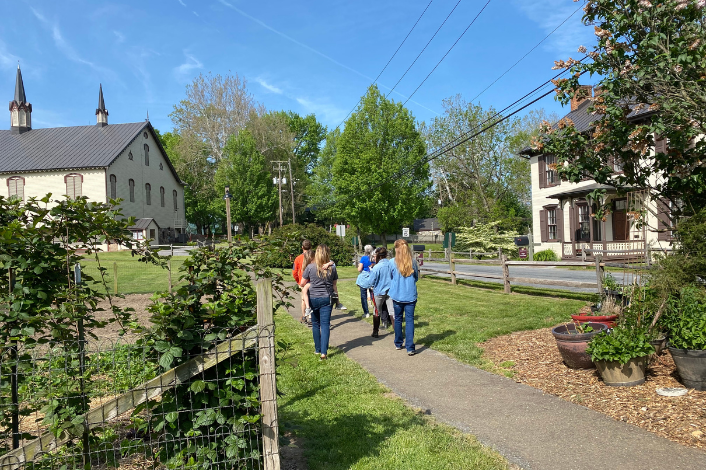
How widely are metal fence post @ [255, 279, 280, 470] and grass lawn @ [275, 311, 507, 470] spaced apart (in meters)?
0.37

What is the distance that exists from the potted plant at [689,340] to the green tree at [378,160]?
37698 millimetres

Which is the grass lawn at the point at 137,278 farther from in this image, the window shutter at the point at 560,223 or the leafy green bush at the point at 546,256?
the window shutter at the point at 560,223

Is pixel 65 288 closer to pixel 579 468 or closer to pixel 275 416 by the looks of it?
pixel 275 416

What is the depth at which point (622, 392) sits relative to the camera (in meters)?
6.02

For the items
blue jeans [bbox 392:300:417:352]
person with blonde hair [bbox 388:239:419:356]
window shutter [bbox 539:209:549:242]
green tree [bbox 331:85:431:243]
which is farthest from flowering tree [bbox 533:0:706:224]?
green tree [bbox 331:85:431:243]

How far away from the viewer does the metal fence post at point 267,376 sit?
3.58 m

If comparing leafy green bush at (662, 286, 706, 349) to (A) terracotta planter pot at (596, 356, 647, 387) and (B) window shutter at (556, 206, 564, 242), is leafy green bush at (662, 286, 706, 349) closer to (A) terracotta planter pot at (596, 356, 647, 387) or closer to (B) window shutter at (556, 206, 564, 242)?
(A) terracotta planter pot at (596, 356, 647, 387)

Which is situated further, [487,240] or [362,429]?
[487,240]

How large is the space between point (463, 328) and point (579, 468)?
20.7ft

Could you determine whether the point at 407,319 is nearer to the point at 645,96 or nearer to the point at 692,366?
the point at 692,366

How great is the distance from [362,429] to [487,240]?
110 feet

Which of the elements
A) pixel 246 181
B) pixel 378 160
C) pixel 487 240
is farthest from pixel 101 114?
pixel 487 240

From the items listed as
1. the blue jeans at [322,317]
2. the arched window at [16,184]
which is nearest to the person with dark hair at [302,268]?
the blue jeans at [322,317]

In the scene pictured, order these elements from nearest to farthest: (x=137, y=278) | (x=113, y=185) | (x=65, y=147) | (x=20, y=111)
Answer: (x=137, y=278), (x=113, y=185), (x=65, y=147), (x=20, y=111)
